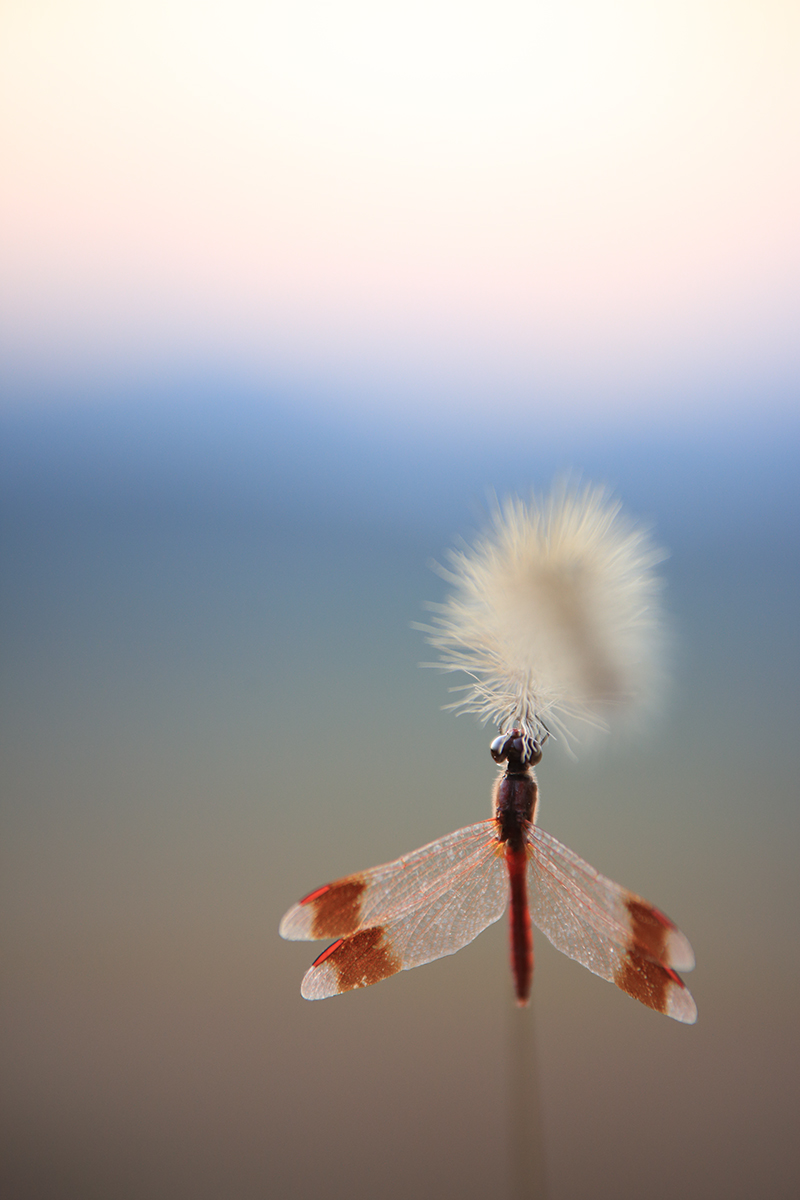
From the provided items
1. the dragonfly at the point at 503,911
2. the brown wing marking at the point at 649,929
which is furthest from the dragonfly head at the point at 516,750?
the brown wing marking at the point at 649,929

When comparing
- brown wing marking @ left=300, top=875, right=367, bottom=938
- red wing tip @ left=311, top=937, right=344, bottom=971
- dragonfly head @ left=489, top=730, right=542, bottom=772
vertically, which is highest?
dragonfly head @ left=489, top=730, right=542, bottom=772

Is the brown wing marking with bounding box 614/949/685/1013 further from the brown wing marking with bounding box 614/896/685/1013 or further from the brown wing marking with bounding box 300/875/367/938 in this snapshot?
the brown wing marking with bounding box 300/875/367/938

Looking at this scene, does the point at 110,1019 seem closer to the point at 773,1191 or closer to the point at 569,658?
the point at 773,1191

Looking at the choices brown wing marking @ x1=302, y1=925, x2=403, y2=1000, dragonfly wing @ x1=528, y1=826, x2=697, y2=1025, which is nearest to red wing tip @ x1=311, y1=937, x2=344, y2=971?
brown wing marking @ x1=302, y1=925, x2=403, y2=1000

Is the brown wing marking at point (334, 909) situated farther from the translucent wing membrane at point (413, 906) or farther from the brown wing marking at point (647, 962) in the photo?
the brown wing marking at point (647, 962)

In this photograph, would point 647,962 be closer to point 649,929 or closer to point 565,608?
point 649,929

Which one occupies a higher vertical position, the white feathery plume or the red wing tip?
the white feathery plume

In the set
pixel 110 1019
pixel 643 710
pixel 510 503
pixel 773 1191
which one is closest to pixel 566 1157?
pixel 773 1191
